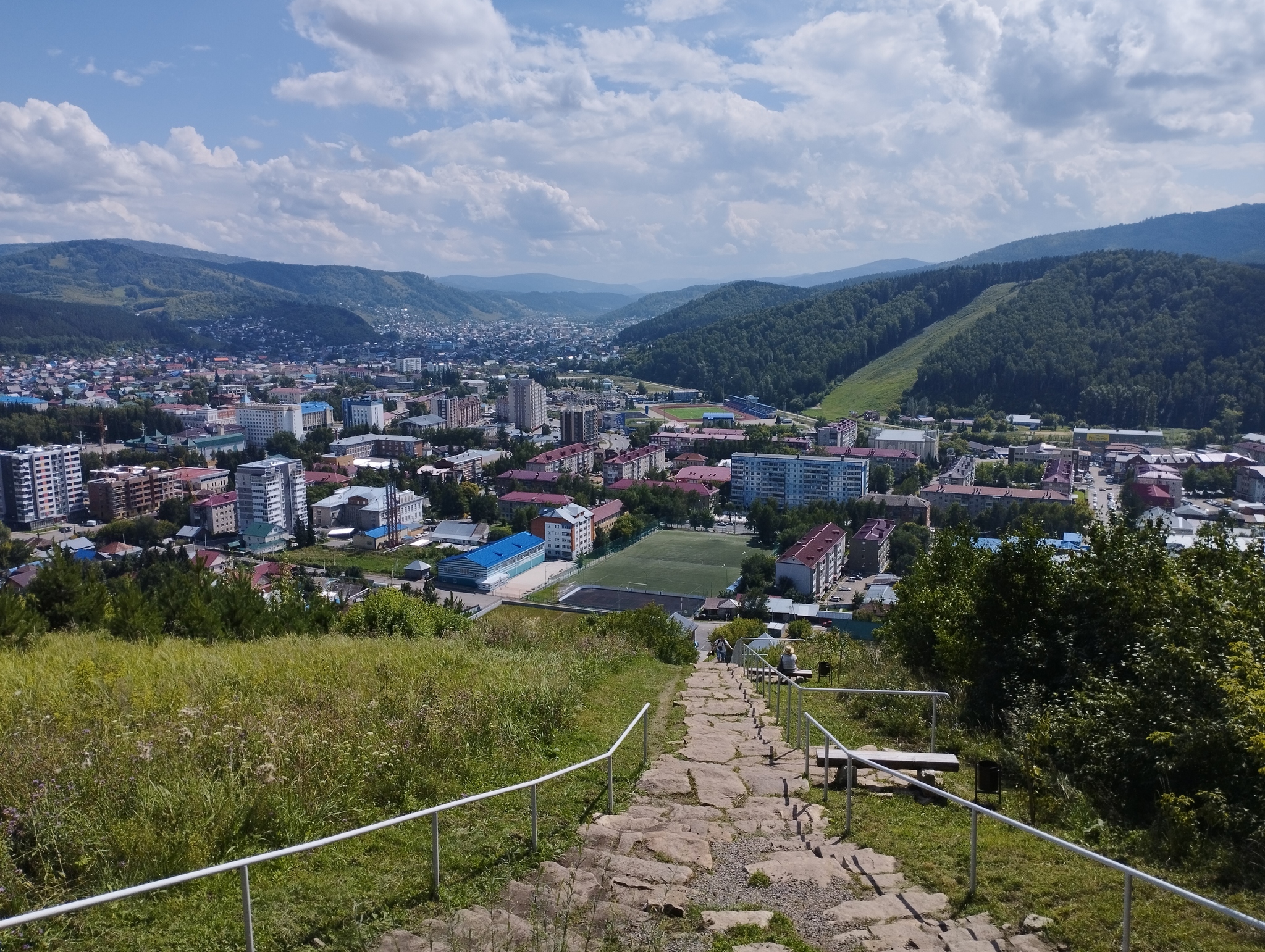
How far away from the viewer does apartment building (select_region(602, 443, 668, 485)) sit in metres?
53.7

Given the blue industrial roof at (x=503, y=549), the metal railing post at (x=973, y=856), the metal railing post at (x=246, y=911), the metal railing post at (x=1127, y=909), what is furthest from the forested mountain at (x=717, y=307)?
the metal railing post at (x=246, y=911)

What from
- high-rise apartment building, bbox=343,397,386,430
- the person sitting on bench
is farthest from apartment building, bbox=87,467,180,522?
the person sitting on bench

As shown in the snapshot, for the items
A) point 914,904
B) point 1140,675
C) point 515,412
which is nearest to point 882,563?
point 1140,675

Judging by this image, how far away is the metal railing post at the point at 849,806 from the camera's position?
13.5 ft

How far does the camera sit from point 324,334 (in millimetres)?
159500

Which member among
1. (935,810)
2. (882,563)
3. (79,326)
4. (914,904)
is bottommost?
(882,563)

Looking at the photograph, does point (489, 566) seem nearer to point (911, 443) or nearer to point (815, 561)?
point (815, 561)

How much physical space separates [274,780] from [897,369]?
90.6m

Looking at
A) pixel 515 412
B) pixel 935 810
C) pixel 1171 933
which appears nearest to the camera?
pixel 1171 933

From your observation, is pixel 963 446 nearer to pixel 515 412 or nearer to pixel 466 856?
pixel 515 412

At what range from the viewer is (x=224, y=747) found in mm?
3926

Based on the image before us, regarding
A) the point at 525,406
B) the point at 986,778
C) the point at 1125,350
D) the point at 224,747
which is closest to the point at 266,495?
the point at 525,406

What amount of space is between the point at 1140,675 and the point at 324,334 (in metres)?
167

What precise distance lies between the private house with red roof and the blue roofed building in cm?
1068
